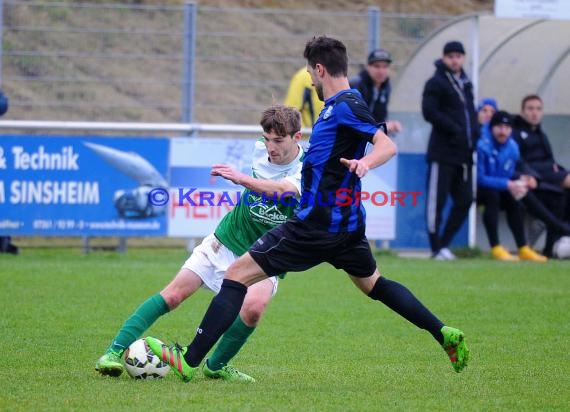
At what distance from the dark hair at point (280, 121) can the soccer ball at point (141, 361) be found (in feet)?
4.84

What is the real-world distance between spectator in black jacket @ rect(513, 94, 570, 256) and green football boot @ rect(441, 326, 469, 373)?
8.82 meters

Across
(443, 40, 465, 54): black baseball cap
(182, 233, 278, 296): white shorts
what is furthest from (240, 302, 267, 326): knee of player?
(443, 40, 465, 54): black baseball cap

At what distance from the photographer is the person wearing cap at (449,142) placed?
A: 46.8 feet

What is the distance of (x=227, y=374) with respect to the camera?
696cm

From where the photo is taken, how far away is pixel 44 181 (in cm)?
1368

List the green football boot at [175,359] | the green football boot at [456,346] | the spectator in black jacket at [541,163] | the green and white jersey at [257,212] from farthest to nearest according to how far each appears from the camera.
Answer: the spectator in black jacket at [541,163] < the green and white jersey at [257,212] < the green football boot at [456,346] < the green football boot at [175,359]

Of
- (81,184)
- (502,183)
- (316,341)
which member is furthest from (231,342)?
(502,183)

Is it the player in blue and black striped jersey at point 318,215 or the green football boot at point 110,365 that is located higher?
the player in blue and black striped jersey at point 318,215

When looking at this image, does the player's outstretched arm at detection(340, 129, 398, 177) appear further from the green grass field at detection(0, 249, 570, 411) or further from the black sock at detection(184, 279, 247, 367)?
the green grass field at detection(0, 249, 570, 411)

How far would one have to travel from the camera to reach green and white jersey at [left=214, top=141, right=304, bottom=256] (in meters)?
7.04

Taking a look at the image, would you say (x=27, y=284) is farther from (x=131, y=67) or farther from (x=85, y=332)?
(x=131, y=67)

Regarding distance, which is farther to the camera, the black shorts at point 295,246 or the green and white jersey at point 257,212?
the green and white jersey at point 257,212

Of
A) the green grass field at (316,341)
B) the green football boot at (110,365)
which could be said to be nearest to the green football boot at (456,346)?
the green grass field at (316,341)

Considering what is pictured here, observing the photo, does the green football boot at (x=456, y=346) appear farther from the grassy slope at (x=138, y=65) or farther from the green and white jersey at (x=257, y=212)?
the grassy slope at (x=138, y=65)
